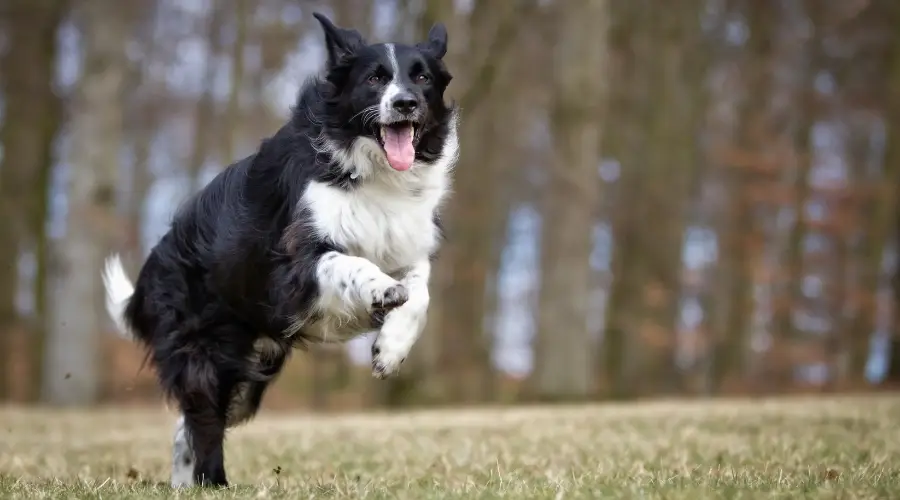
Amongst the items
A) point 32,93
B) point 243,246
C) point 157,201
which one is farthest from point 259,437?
point 157,201

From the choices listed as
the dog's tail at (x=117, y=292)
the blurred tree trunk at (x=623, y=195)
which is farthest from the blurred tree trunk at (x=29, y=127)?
the dog's tail at (x=117, y=292)

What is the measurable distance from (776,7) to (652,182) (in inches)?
173

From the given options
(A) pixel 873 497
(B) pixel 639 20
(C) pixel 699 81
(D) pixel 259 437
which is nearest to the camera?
(A) pixel 873 497

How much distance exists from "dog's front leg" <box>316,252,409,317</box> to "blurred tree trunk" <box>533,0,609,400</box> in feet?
32.0

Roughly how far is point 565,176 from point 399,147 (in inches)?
374

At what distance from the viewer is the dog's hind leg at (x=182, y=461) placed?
20.0ft

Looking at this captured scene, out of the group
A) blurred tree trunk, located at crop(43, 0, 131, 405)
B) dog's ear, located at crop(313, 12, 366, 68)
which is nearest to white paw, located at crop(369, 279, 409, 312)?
dog's ear, located at crop(313, 12, 366, 68)

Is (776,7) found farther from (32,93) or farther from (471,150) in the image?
(32,93)

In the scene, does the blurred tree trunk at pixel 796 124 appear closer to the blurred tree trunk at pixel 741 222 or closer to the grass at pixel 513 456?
the blurred tree trunk at pixel 741 222

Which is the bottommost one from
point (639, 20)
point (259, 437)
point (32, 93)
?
point (259, 437)

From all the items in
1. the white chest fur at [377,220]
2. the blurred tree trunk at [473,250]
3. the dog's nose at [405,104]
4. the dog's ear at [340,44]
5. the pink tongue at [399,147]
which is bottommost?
the blurred tree trunk at [473,250]

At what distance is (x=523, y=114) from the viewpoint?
24.7m

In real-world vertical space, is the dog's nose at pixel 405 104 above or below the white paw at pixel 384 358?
above

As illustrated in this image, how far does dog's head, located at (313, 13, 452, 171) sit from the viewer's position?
5609 millimetres
